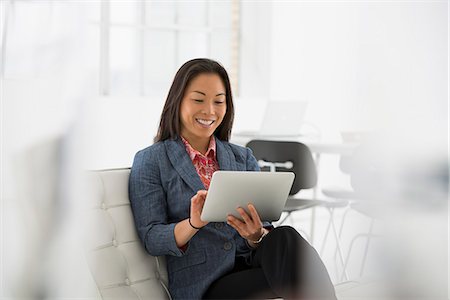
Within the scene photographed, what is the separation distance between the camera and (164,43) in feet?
12.6

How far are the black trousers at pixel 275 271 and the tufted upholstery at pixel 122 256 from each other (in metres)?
0.11

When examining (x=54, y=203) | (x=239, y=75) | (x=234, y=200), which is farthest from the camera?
(x=239, y=75)

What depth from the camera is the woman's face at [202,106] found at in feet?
4.55

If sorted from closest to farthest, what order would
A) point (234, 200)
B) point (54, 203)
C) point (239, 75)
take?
point (54, 203) → point (234, 200) → point (239, 75)

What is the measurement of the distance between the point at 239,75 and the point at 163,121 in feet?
8.79

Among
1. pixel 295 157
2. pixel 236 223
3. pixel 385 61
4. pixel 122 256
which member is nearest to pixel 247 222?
pixel 236 223

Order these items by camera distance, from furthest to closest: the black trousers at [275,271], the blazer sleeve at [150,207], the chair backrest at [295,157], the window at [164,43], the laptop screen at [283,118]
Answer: the window at [164,43], the laptop screen at [283,118], the chair backrest at [295,157], the blazer sleeve at [150,207], the black trousers at [275,271]

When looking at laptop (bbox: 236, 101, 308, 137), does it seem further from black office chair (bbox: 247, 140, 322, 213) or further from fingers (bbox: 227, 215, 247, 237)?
fingers (bbox: 227, 215, 247, 237)

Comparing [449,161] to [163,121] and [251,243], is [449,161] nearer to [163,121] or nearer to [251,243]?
[251,243]

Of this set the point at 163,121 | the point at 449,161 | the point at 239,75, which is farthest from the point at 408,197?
the point at 239,75

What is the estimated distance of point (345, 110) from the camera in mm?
536

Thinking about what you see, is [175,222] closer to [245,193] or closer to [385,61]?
[245,193]

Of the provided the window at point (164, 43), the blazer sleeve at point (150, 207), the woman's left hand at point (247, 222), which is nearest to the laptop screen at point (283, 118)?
the window at point (164, 43)

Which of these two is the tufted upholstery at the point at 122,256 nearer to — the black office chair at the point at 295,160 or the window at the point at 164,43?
the black office chair at the point at 295,160
